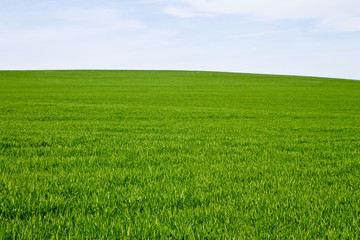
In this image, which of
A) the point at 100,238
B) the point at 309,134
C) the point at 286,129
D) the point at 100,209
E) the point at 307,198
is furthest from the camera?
the point at 286,129

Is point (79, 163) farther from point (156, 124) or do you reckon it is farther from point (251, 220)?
point (156, 124)

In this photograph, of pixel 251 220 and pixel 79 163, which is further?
pixel 79 163

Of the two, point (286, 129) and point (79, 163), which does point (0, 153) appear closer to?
point (79, 163)

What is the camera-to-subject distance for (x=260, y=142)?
8.03 m

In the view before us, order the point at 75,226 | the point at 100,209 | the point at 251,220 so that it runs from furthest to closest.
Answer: the point at 100,209 → the point at 251,220 → the point at 75,226

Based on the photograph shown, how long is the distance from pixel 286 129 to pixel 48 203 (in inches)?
373

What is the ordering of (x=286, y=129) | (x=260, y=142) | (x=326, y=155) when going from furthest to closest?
(x=286, y=129)
(x=260, y=142)
(x=326, y=155)

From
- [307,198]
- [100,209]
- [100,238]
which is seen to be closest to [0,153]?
[100,209]

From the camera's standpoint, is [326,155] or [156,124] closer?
[326,155]

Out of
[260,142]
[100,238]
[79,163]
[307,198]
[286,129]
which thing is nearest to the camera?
[100,238]

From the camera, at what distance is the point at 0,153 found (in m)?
6.06

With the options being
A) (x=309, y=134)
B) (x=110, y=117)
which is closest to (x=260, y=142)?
(x=309, y=134)

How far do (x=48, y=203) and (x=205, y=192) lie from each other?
212cm

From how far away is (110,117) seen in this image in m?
13.6
